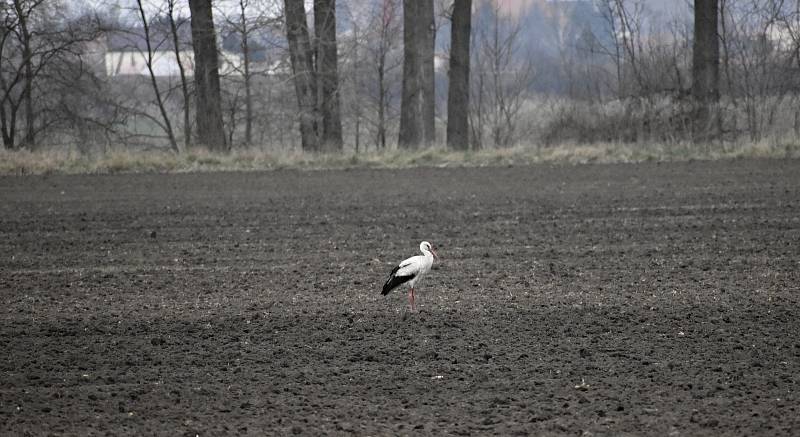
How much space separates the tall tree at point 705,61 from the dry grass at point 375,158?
2448mm

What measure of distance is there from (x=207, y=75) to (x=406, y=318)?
2344cm

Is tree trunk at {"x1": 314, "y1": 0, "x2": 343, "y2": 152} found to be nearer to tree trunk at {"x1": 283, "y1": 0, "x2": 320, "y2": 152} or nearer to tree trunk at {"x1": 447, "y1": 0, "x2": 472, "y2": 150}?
tree trunk at {"x1": 283, "y1": 0, "x2": 320, "y2": 152}

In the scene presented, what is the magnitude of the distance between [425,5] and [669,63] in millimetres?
9756

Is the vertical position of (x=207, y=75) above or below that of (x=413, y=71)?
above

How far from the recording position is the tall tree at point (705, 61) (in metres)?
29.9

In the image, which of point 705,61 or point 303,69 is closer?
point 705,61

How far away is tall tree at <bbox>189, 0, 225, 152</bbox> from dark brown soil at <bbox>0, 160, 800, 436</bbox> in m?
13.5

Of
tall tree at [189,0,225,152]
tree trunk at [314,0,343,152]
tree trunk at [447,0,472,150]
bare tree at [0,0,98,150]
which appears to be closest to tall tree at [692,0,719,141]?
tree trunk at [447,0,472,150]

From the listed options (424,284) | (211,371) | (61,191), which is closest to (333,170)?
(61,191)

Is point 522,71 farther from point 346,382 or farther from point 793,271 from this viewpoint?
point 346,382

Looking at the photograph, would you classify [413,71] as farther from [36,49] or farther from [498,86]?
[36,49]

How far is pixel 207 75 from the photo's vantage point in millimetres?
32062

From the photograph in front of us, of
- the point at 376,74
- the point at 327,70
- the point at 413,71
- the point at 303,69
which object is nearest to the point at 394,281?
the point at 413,71

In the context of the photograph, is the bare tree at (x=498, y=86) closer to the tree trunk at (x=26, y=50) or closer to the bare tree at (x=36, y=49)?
the bare tree at (x=36, y=49)
